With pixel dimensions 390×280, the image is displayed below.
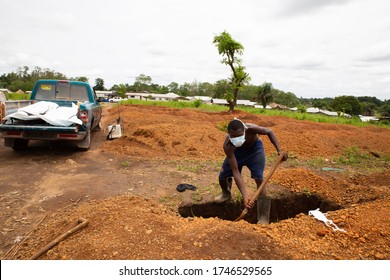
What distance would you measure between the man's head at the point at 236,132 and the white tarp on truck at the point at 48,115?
380cm

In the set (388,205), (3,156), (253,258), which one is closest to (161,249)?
(253,258)

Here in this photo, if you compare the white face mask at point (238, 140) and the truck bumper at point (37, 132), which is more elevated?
the white face mask at point (238, 140)

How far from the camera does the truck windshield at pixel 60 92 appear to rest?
705 cm

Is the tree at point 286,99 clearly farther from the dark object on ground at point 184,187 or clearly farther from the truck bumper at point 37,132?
the dark object on ground at point 184,187

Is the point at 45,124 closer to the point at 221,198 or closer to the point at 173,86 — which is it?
the point at 221,198

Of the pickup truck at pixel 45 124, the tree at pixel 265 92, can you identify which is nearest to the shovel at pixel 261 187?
the pickup truck at pixel 45 124

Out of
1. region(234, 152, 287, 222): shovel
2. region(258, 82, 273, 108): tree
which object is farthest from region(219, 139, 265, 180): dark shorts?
region(258, 82, 273, 108): tree

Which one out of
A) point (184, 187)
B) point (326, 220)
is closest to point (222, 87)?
point (184, 187)

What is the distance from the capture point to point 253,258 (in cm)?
244

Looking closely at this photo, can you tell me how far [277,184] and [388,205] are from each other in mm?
1783

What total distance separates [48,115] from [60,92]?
1750 mm

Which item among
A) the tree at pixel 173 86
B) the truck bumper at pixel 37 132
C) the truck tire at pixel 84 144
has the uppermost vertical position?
the tree at pixel 173 86
